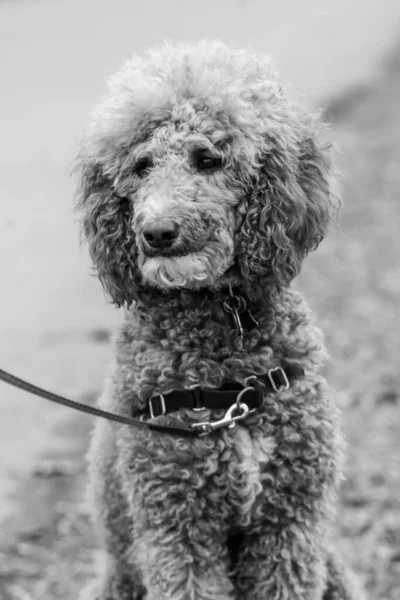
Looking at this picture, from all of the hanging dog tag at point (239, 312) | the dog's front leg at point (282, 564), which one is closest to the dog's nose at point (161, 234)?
the hanging dog tag at point (239, 312)

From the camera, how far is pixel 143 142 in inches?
136

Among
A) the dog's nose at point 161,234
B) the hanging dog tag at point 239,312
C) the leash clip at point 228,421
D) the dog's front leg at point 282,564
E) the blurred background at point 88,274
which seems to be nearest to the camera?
the dog's nose at point 161,234

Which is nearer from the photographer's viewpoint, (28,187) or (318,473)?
(318,473)

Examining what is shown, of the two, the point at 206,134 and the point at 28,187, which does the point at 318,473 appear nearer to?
the point at 206,134

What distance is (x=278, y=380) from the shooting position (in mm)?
3525

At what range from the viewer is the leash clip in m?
3.43

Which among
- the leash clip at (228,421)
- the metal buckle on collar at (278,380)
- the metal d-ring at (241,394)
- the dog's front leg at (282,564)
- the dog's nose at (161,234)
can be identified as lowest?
the dog's front leg at (282,564)

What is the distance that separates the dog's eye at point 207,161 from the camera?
3.38 m

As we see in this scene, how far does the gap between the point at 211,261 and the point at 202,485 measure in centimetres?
78

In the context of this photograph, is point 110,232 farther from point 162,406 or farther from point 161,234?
point 162,406

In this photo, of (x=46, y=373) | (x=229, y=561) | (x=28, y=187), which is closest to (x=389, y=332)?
(x=46, y=373)

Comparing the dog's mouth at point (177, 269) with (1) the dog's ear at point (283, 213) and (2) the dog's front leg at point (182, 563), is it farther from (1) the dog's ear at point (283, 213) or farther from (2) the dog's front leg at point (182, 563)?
(2) the dog's front leg at point (182, 563)

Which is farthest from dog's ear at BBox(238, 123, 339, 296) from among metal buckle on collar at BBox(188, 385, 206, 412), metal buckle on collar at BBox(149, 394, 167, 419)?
metal buckle on collar at BBox(149, 394, 167, 419)

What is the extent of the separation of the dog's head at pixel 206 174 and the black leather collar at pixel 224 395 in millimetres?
312
